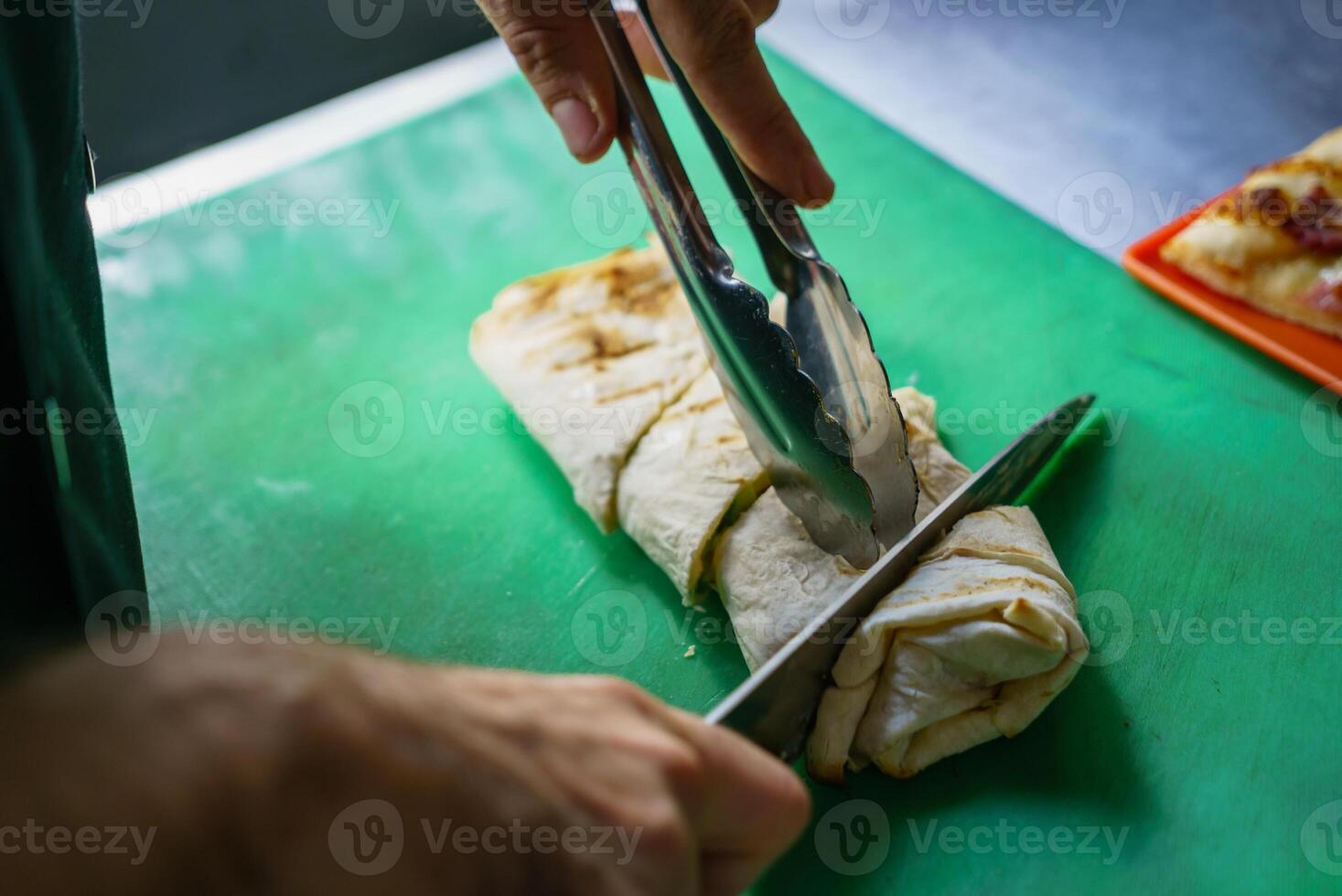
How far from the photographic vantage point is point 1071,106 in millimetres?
2934

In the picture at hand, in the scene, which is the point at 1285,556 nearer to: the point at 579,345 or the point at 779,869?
the point at 779,869

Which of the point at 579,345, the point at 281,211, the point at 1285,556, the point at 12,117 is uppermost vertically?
the point at 12,117

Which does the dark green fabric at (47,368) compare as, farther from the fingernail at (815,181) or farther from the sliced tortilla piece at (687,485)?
the fingernail at (815,181)

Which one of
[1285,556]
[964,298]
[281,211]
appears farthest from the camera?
[281,211]

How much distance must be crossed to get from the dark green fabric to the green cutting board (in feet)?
2.38

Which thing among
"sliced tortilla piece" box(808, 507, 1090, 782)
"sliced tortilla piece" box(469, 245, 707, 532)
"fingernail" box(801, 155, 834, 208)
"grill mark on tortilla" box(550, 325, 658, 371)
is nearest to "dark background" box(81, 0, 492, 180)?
"sliced tortilla piece" box(469, 245, 707, 532)

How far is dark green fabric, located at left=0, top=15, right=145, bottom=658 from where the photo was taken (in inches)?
45.9

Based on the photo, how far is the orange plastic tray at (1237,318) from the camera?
2160 millimetres

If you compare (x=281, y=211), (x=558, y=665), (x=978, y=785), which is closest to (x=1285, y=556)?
(x=978, y=785)

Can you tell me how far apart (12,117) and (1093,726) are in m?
1.70

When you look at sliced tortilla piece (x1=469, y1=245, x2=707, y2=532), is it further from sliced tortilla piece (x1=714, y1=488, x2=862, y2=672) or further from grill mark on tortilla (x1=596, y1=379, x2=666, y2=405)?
sliced tortilla piece (x1=714, y1=488, x2=862, y2=672)

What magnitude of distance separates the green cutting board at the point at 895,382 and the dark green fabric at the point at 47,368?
725mm
